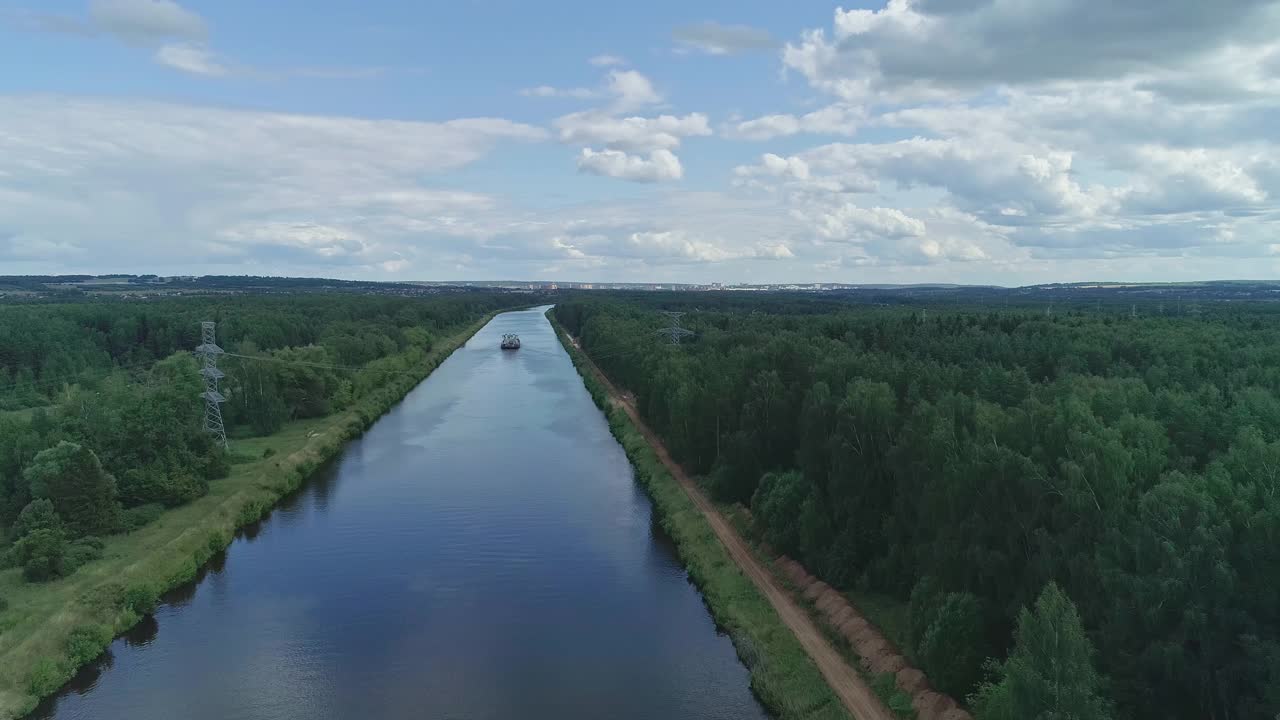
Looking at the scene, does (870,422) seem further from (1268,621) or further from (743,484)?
(1268,621)

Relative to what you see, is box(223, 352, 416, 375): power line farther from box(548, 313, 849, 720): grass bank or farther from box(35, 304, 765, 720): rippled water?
box(548, 313, 849, 720): grass bank

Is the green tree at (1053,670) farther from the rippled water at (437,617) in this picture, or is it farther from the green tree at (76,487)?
the green tree at (76,487)

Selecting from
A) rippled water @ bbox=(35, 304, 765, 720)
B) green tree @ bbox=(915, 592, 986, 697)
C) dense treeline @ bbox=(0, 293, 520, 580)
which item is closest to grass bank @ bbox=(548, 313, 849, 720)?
rippled water @ bbox=(35, 304, 765, 720)

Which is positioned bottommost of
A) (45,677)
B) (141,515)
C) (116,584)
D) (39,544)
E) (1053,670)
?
(45,677)

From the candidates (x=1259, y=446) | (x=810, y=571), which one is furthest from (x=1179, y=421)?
(x=810, y=571)

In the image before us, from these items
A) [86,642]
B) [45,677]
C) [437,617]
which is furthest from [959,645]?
[86,642]

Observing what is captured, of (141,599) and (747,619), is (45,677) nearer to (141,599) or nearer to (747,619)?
(141,599)
